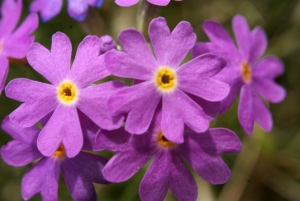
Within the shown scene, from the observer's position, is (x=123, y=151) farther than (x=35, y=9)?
No

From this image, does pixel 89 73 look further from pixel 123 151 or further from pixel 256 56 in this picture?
pixel 256 56

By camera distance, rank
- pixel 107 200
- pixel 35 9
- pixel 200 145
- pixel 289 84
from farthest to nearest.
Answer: pixel 289 84, pixel 107 200, pixel 35 9, pixel 200 145

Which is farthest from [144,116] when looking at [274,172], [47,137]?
[274,172]

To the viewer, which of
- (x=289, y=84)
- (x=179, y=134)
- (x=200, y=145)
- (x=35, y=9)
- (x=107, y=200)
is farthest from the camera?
(x=289, y=84)

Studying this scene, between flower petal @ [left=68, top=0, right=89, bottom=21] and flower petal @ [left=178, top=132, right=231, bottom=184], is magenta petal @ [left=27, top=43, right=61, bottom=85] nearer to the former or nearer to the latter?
flower petal @ [left=68, top=0, right=89, bottom=21]

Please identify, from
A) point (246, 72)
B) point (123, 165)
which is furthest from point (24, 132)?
point (246, 72)

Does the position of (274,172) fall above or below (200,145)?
below

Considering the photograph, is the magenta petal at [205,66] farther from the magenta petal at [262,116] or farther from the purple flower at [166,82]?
the magenta petal at [262,116]

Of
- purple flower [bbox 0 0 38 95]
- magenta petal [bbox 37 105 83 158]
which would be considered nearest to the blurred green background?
purple flower [bbox 0 0 38 95]

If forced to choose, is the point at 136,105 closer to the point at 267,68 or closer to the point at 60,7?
the point at 60,7

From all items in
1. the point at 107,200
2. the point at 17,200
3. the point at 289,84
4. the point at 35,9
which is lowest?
the point at 17,200
